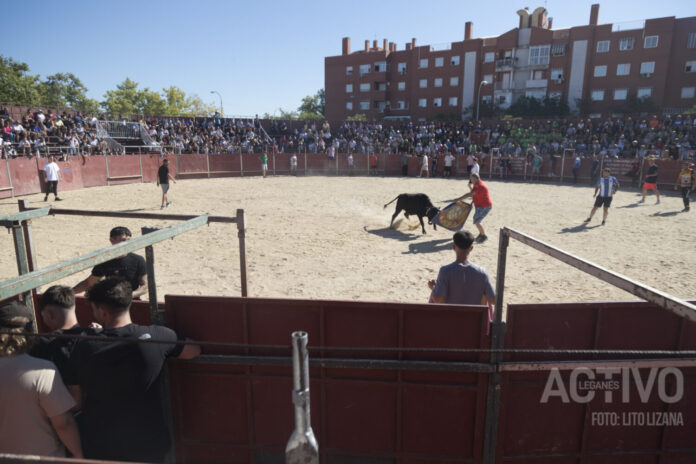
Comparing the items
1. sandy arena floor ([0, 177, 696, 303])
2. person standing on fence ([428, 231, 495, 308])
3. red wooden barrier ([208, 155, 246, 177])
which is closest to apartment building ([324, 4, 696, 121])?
red wooden barrier ([208, 155, 246, 177])

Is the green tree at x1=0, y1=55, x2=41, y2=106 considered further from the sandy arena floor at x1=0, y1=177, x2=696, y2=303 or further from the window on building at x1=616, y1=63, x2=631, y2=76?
the window on building at x1=616, y1=63, x2=631, y2=76

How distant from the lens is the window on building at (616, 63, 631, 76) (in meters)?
46.5

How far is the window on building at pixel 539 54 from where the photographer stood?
5208 centimetres

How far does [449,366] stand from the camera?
9.50ft

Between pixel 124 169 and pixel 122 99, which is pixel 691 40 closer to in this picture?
pixel 124 169

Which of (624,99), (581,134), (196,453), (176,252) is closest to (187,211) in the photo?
(176,252)

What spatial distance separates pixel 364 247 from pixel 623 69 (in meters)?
51.2

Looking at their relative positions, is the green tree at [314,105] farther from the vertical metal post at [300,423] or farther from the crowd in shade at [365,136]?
the vertical metal post at [300,423]

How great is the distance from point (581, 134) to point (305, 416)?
1511 inches

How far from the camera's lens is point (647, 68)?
150ft

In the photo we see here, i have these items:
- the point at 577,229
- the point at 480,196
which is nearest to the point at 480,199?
the point at 480,196

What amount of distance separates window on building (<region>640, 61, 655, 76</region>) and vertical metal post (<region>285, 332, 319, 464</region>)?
189ft

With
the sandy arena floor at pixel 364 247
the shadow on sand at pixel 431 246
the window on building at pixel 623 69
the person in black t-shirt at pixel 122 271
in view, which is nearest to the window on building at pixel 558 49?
the window on building at pixel 623 69

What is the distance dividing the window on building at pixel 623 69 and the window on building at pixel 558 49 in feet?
21.4
